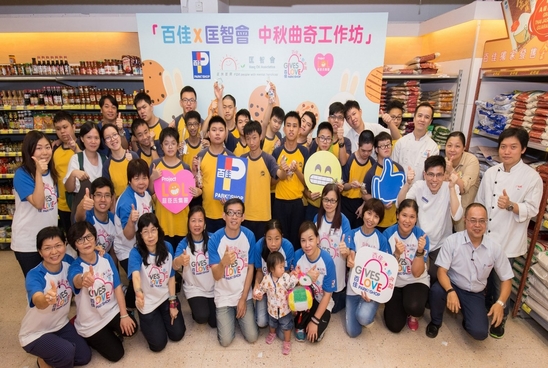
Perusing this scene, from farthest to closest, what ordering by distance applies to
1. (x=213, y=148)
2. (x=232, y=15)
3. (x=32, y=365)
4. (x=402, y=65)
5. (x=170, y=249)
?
(x=402, y=65)
(x=232, y=15)
(x=213, y=148)
(x=170, y=249)
(x=32, y=365)

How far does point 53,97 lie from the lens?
4.51 meters

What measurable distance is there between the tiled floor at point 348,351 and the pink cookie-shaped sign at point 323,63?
2.90m

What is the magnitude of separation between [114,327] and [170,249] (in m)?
0.79

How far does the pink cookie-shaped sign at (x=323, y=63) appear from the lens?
13.4 ft

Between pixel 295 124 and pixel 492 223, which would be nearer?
pixel 492 223

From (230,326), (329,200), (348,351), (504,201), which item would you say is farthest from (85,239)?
(504,201)

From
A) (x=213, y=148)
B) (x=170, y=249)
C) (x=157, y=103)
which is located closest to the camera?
(x=170, y=249)

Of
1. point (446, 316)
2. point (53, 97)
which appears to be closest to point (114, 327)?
point (446, 316)

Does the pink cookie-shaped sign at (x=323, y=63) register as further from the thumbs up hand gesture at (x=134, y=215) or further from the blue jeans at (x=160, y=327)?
the blue jeans at (x=160, y=327)

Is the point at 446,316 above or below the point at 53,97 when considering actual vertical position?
below

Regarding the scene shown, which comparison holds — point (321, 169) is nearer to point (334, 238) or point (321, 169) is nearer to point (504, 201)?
point (334, 238)

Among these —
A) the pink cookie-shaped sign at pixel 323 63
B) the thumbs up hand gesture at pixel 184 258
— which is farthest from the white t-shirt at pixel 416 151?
the thumbs up hand gesture at pixel 184 258

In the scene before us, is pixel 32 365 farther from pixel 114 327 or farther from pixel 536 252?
pixel 536 252

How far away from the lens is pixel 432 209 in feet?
10.1
